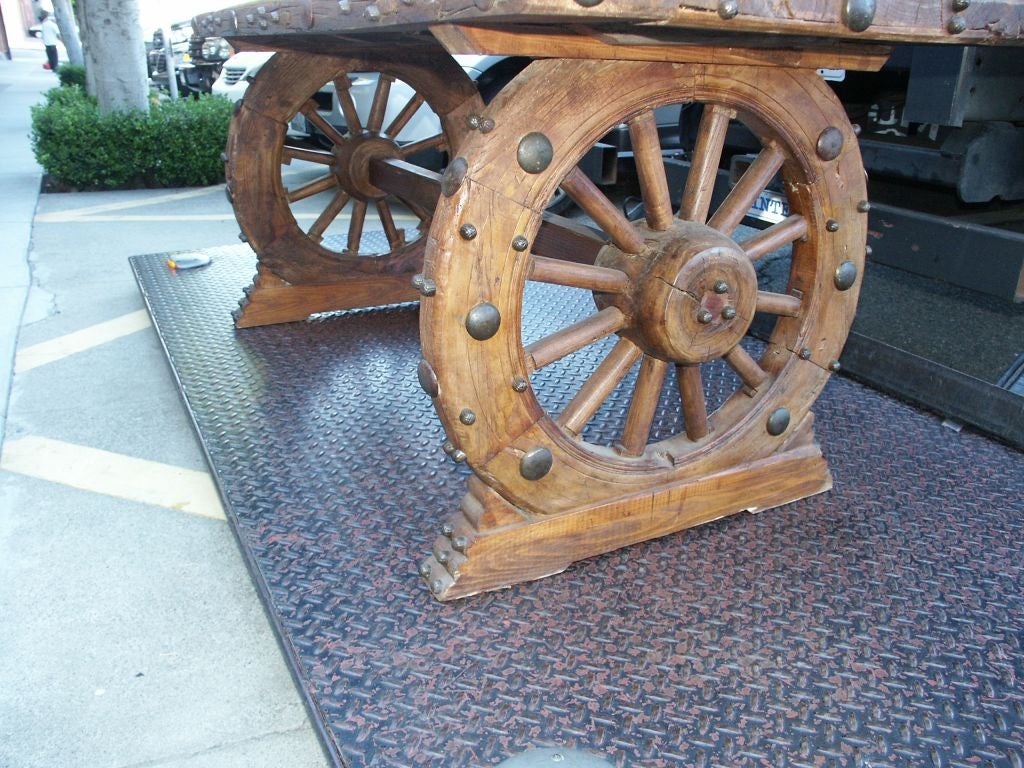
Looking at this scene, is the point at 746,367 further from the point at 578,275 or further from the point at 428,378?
the point at 428,378

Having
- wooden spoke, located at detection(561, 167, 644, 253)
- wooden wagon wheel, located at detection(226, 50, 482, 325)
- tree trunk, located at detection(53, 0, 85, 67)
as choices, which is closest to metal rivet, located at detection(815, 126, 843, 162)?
wooden spoke, located at detection(561, 167, 644, 253)

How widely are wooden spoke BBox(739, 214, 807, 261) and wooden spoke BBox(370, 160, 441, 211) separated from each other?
1161 millimetres

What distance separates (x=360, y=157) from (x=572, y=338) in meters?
1.84

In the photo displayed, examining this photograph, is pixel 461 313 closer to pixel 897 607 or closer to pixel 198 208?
pixel 897 607

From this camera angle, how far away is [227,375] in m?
2.72

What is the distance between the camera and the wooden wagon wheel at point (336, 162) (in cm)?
288

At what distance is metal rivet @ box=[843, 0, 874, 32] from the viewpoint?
1380 millimetres

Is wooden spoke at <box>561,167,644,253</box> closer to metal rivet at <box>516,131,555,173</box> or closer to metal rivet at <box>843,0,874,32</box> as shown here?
metal rivet at <box>516,131,555,173</box>

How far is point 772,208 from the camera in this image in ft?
8.96

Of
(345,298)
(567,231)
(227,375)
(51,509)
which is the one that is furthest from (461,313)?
(345,298)

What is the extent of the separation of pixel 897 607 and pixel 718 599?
345 millimetres

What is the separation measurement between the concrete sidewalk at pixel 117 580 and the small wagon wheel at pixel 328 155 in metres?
0.64

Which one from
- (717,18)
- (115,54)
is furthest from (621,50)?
(115,54)

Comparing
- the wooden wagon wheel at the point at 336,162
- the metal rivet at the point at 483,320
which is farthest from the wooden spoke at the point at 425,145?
the metal rivet at the point at 483,320
